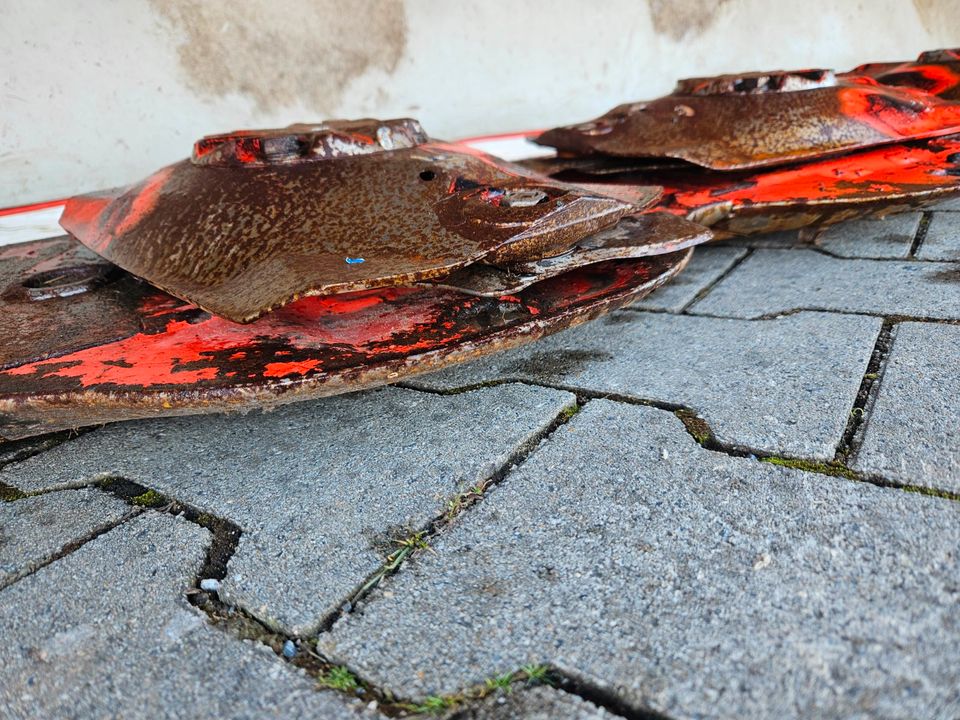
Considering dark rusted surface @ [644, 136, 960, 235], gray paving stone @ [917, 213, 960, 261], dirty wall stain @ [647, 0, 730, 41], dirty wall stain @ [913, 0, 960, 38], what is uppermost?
dirty wall stain @ [647, 0, 730, 41]

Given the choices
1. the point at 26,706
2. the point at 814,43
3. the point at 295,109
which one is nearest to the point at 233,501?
the point at 26,706

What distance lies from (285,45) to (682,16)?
2512 mm

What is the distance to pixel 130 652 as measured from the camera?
0.76 m

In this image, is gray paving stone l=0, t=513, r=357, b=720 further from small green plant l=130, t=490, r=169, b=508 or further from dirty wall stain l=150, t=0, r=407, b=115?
dirty wall stain l=150, t=0, r=407, b=115

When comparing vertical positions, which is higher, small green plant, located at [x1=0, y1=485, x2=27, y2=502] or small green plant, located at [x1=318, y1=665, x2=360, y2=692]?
small green plant, located at [x1=0, y1=485, x2=27, y2=502]

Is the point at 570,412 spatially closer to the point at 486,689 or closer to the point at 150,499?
the point at 486,689

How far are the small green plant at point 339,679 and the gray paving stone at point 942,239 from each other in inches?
71.5

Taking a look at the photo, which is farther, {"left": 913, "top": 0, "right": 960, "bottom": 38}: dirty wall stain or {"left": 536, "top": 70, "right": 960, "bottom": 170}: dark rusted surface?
{"left": 913, "top": 0, "right": 960, "bottom": 38}: dirty wall stain

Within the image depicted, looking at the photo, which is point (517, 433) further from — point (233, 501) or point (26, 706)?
point (26, 706)

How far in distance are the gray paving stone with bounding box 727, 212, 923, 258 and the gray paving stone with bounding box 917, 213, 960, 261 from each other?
0.13ft

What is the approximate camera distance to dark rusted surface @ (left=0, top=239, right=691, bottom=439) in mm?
989

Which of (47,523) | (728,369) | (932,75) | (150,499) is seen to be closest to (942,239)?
(932,75)

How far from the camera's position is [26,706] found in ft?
2.31

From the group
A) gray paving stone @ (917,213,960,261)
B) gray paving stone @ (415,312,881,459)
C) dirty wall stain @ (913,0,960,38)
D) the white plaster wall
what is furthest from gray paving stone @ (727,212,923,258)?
dirty wall stain @ (913,0,960,38)
